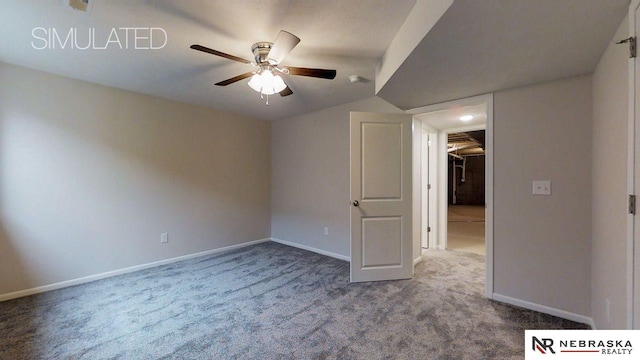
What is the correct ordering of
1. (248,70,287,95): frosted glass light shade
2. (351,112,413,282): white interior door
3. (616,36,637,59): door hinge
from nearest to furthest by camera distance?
(616,36,637,59): door hinge
(248,70,287,95): frosted glass light shade
(351,112,413,282): white interior door

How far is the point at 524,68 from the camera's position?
77.8 inches

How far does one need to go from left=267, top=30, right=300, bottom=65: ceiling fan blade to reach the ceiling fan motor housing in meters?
0.14

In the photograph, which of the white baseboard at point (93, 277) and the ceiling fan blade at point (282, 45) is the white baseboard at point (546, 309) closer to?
the ceiling fan blade at point (282, 45)

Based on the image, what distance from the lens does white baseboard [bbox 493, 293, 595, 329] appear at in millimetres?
2086

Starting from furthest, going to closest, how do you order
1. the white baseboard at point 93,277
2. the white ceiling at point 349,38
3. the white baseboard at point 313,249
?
the white baseboard at point 313,249 → the white baseboard at point 93,277 → the white ceiling at point 349,38

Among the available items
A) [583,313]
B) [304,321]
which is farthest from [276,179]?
[583,313]

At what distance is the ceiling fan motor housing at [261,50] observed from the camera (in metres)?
2.08

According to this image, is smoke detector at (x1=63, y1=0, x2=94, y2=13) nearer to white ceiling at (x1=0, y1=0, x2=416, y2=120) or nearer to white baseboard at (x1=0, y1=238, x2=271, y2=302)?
white ceiling at (x1=0, y1=0, x2=416, y2=120)

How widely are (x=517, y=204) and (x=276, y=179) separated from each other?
3.62 metres

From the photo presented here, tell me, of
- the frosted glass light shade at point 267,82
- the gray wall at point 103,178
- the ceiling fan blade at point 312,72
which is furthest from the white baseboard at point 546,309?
the gray wall at point 103,178

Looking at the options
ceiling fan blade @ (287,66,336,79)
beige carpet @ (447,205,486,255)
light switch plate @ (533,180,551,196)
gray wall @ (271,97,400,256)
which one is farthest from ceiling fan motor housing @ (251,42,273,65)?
beige carpet @ (447,205,486,255)

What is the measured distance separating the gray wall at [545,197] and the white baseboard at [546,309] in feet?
0.10

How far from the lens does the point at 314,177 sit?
419 centimetres

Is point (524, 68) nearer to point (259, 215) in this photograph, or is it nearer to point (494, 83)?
point (494, 83)
